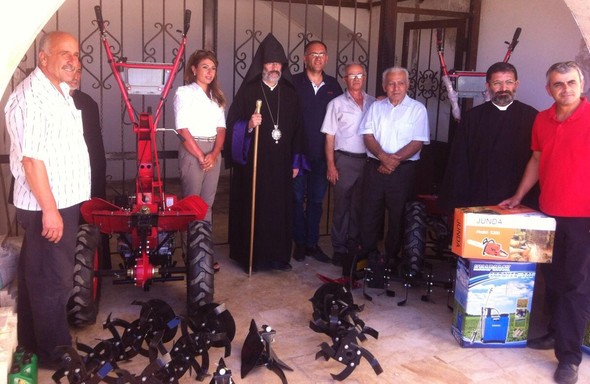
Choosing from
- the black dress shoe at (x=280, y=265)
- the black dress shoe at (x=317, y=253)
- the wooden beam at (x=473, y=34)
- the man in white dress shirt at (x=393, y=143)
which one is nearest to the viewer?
the man in white dress shirt at (x=393, y=143)

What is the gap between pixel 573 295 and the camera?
3.37 m

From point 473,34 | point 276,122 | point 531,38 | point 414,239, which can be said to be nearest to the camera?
point 414,239

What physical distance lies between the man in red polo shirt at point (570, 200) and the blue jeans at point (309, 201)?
2.03 m

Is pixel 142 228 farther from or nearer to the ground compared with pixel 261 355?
farther from the ground

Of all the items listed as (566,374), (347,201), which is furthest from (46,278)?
(566,374)

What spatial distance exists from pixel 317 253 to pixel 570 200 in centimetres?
241

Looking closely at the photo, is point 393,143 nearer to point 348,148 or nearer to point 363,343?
point 348,148

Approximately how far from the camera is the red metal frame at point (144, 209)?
3.70 m

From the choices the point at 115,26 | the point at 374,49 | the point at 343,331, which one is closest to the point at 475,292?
the point at 343,331

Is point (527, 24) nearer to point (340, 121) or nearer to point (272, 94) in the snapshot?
point (340, 121)

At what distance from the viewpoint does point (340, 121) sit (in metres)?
4.91

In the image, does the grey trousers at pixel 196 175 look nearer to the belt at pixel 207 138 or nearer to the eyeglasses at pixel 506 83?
the belt at pixel 207 138

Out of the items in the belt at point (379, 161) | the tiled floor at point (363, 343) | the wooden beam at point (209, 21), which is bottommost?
the tiled floor at point (363, 343)

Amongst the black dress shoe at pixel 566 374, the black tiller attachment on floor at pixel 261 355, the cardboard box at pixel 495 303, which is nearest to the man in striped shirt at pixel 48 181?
the black tiller attachment on floor at pixel 261 355
